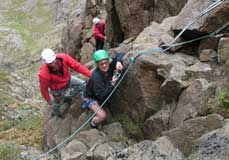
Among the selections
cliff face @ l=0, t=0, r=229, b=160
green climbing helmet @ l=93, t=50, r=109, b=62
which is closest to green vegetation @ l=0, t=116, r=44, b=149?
cliff face @ l=0, t=0, r=229, b=160

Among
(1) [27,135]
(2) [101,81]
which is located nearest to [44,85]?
(2) [101,81]

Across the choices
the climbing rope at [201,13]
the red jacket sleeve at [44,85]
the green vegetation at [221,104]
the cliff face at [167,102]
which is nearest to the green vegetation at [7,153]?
the cliff face at [167,102]

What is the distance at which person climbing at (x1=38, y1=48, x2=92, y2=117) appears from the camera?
12.9m

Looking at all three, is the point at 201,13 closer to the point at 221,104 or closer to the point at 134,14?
the point at 221,104

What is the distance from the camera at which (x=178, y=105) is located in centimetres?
1102

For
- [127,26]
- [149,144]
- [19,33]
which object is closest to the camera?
[149,144]

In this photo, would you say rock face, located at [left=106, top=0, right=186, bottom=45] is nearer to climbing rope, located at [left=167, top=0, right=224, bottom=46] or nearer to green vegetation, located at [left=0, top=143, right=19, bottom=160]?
climbing rope, located at [left=167, top=0, right=224, bottom=46]

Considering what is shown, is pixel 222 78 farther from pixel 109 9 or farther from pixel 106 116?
pixel 109 9

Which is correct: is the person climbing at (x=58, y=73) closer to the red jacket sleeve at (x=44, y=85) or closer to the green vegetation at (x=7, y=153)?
the red jacket sleeve at (x=44, y=85)

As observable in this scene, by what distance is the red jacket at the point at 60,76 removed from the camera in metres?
13.2

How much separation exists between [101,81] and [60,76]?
2353 millimetres

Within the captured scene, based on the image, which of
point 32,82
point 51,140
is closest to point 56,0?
point 32,82

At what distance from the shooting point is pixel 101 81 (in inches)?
468

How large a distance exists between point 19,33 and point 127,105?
6360 centimetres
